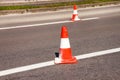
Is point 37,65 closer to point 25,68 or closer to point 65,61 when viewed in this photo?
point 25,68

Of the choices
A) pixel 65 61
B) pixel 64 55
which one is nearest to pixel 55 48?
pixel 64 55

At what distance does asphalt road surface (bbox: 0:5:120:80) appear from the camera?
6.05 m

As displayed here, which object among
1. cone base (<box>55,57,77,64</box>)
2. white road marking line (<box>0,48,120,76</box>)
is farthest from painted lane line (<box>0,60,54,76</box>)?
cone base (<box>55,57,77,64</box>)

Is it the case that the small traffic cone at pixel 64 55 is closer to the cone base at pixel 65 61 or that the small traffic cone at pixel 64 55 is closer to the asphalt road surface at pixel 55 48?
the cone base at pixel 65 61

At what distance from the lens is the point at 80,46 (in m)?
8.35

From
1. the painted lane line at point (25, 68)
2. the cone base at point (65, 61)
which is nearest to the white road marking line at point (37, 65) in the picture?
the painted lane line at point (25, 68)

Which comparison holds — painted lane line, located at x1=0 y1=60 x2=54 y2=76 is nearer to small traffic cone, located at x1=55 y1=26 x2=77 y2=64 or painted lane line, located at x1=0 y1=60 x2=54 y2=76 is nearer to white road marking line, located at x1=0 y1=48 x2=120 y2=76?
white road marking line, located at x1=0 y1=48 x2=120 y2=76

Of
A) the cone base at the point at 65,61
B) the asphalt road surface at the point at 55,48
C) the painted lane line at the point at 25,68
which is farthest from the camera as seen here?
the cone base at the point at 65,61

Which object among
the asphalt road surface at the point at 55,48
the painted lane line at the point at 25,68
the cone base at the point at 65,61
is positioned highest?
the cone base at the point at 65,61

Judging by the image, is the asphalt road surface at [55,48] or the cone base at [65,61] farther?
the cone base at [65,61]

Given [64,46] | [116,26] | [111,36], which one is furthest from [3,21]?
[64,46]

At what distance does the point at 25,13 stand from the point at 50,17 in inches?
83.2

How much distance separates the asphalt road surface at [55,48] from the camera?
6.05 metres

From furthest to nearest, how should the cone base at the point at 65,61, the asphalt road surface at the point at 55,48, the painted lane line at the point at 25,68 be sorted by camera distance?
the cone base at the point at 65,61
the painted lane line at the point at 25,68
the asphalt road surface at the point at 55,48
